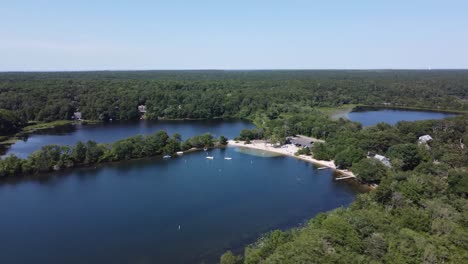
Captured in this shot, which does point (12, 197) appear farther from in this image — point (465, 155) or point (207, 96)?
point (207, 96)

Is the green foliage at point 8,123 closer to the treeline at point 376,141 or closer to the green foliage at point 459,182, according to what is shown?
the treeline at point 376,141

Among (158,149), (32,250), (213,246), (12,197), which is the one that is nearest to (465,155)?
(213,246)

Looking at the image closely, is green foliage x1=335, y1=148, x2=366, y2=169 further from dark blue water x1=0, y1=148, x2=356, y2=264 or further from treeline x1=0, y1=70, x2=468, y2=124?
treeline x1=0, y1=70, x2=468, y2=124

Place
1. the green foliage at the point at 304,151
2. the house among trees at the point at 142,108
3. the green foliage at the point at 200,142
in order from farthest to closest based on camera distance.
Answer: the house among trees at the point at 142,108
the green foliage at the point at 200,142
the green foliage at the point at 304,151

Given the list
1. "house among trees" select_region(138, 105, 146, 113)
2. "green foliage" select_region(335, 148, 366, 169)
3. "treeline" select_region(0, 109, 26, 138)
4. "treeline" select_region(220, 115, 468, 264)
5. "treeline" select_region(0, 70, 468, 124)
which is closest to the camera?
"treeline" select_region(220, 115, 468, 264)

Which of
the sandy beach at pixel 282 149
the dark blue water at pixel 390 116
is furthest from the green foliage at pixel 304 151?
the dark blue water at pixel 390 116

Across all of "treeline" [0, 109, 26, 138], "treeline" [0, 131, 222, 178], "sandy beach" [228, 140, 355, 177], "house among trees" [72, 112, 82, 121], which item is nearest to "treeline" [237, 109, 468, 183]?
"sandy beach" [228, 140, 355, 177]

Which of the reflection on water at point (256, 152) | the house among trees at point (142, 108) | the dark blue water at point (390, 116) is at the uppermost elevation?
the house among trees at point (142, 108)
